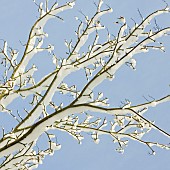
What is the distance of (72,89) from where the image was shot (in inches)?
296

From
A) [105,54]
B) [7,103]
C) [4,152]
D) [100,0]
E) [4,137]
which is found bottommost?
[4,152]

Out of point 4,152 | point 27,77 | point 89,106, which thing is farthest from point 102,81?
point 27,77

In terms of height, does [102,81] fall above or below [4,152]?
above

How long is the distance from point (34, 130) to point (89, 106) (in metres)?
0.66

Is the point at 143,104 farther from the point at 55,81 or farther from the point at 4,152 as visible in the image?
the point at 4,152

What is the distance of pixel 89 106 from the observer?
14.8 feet

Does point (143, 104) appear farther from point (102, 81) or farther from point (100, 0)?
point (100, 0)

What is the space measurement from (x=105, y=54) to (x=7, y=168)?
2.38m

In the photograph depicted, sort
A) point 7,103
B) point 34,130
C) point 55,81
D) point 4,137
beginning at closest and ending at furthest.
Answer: point 34,130 → point 55,81 → point 4,137 → point 7,103

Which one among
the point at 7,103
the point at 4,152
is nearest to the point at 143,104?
the point at 4,152

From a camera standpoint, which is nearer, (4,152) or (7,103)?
(4,152)

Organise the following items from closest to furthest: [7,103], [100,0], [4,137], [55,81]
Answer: [55,81], [4,137], [7,103], [100,0]

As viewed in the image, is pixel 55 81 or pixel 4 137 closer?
pixel 55 81

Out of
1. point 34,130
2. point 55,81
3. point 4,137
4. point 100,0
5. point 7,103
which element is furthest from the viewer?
point 100,0
